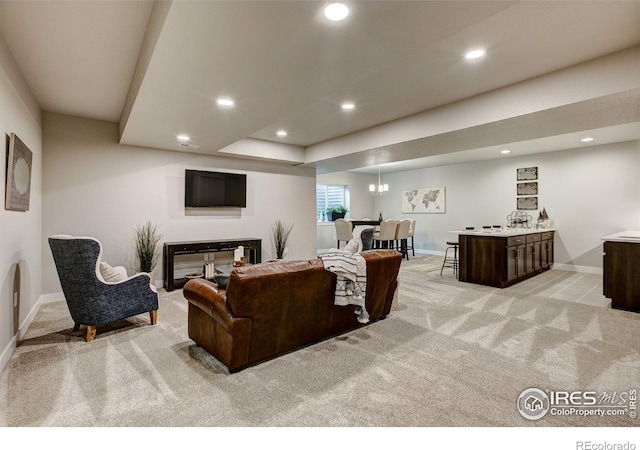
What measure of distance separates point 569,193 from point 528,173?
88 cm

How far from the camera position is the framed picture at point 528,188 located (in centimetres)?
682

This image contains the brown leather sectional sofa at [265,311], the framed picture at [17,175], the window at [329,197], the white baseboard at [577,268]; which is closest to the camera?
the brown leather sectional sofa at [265,311]

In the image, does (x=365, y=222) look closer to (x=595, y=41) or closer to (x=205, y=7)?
(x=595, y=41)

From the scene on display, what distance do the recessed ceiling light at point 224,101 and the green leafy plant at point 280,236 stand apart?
3.41m

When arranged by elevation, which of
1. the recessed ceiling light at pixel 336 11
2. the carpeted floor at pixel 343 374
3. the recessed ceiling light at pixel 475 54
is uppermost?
the recessed ceiling light at pixel 475 54

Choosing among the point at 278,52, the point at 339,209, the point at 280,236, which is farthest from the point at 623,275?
the point at 339,209

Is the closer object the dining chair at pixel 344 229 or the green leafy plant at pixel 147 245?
the green leafy plant at pixel 147 245

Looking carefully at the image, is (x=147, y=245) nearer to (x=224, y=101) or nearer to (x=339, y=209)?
(x=224, y=101)

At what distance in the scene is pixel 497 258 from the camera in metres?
4.90

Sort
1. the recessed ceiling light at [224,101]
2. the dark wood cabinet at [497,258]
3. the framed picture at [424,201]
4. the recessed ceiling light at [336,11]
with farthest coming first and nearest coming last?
1. the framed picture at [424,201]
2. the dark wood cabinet at [497,258]
3. the recessed ceiling light at [224,101]
4. the recessed ceiling light at [336,11]

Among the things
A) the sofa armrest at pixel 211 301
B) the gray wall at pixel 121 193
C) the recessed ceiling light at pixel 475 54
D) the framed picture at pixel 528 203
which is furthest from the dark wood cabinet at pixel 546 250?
the sofa armrest at pixel 211 301

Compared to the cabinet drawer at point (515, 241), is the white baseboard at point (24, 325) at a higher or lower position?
lower

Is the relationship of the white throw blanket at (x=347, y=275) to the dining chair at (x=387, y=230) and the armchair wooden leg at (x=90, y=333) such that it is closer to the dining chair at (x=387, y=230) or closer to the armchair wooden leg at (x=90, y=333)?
the armchair wooden leg at (x=90, y=333)

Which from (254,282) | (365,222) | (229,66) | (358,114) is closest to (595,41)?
(358,114)
